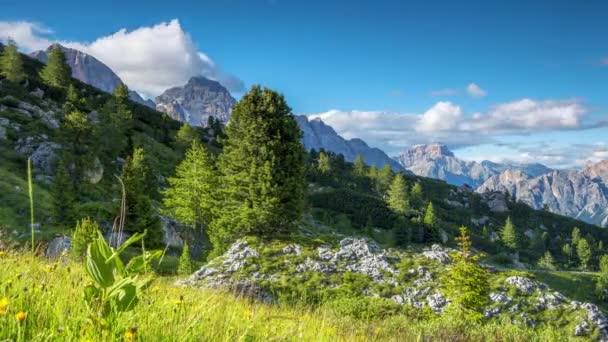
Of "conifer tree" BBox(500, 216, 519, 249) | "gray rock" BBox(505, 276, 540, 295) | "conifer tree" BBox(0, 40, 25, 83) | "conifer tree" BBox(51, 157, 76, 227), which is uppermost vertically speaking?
"conifer tree" BBox(0, 40, 25, 83)

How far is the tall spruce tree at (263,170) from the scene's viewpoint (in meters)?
27.7

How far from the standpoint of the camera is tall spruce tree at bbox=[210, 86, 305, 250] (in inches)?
1092

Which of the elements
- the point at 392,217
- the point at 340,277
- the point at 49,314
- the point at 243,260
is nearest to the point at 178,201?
the point at 243,260

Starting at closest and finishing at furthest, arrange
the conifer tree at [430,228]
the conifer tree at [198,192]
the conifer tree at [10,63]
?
1. the conifer tree at [198,192]
2. the conifer tree at [10,63]
3. the conifer tree at [430,228]

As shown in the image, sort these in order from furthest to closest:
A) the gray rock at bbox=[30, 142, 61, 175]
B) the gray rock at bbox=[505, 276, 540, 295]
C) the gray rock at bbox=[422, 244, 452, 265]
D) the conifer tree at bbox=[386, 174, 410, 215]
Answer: the conifer tree at bbox=[386, 174, 410, 215] → the gray rock at bbox=[30, 142, 61, 175] → the gray rock at bbox=[422, 244, 452, 265] → the gray rock at bbox=[505, 276, 540, 295]

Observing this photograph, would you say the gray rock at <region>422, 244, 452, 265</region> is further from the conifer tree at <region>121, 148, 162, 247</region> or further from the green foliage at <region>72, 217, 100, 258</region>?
the conifer tree at <region>121, 148, 162, 247</region>

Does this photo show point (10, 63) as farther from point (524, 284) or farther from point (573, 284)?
point (573, 284)

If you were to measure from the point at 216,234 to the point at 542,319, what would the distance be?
22208 millimetres

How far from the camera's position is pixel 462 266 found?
690 inches

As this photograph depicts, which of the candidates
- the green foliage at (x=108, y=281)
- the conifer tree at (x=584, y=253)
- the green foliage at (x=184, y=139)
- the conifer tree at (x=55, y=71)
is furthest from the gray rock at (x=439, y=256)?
the conifer tree at (x=584, y=253)

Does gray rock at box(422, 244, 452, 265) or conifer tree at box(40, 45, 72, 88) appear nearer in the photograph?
gray rock at box(422, 244, 452, 265)

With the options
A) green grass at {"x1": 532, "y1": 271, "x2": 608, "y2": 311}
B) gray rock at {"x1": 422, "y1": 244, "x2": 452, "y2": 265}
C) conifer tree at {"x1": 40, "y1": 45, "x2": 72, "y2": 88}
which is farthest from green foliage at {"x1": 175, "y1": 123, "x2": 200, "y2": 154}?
green grass at {"x1": 532, "y1": 271, "x2": 608, "y2": 311}

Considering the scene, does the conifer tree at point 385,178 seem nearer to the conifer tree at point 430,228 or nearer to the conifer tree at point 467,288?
the conifer tree at point 430,228

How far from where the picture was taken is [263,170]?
27.9 metres
